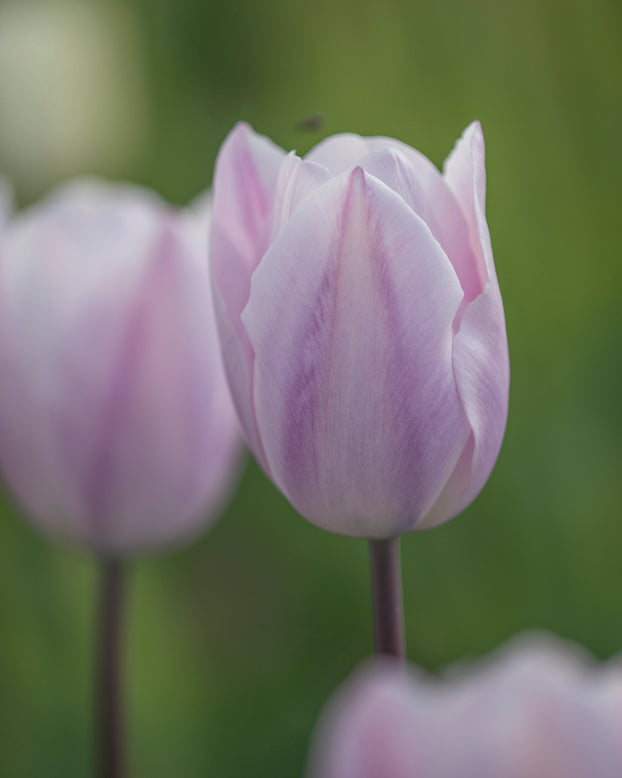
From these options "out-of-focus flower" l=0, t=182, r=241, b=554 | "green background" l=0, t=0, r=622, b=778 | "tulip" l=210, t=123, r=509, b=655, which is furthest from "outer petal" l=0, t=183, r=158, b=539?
"green background" l=0, t=0, r=622, b=778

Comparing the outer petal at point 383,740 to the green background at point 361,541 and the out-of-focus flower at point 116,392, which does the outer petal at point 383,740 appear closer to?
the out-of-focus flower at point 116,392

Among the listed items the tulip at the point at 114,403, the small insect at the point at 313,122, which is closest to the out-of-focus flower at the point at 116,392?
the tulip at the point at 114,403

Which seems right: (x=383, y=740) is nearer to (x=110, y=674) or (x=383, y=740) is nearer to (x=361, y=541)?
(x=110, y=674)

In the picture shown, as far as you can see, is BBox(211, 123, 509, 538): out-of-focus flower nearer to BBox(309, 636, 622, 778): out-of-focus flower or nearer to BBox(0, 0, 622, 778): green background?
BBox(309, 636, 622, 778): out-of-focus flower

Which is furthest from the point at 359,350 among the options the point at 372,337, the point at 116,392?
the point at 116,392

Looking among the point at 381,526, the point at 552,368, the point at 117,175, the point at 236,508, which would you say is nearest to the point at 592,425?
the point at 552,368

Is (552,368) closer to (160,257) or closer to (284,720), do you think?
(284,720)
